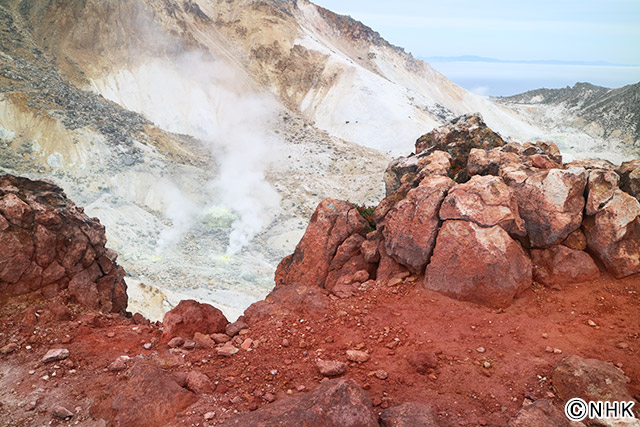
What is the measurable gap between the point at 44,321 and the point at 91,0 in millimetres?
35321

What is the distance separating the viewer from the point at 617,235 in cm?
689

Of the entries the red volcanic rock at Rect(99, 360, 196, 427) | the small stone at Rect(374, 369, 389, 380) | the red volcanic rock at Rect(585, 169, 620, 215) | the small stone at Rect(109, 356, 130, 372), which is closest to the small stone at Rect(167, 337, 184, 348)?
the small stone at Rect(109, 356, 130, 372)

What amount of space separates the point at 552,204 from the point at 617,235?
111 cm

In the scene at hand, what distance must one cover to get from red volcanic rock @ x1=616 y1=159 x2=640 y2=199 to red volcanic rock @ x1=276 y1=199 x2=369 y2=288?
537 cm

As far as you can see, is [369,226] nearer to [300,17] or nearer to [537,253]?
[537,253]

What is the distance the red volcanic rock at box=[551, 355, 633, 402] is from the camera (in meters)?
4.39

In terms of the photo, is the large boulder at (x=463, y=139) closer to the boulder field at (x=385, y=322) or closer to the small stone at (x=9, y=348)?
the boulder field at (x=385, y=322)

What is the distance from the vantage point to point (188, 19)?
41156 mm

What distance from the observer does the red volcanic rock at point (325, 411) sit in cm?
408

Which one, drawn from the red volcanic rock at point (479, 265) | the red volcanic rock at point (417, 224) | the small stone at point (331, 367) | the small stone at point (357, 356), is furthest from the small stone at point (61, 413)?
the red volcanic rock at point (417, 224)

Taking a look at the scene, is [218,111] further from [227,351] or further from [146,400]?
[146,400]

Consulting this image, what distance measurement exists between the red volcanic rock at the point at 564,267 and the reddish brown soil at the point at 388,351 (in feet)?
0.61

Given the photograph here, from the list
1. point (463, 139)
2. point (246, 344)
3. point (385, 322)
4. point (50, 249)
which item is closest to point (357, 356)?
point (385, 322)

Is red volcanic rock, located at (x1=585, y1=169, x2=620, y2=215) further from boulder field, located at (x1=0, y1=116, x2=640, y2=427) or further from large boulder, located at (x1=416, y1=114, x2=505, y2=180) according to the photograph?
large boulder, located at (x1=416, y1=114, x2=505, y2=180)
